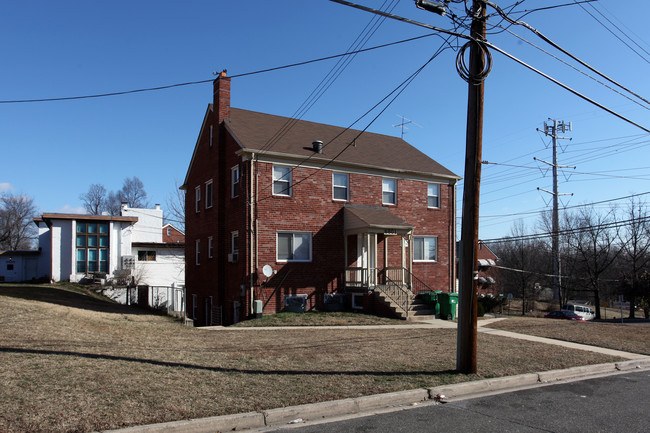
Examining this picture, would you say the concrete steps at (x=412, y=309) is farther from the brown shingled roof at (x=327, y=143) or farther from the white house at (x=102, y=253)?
the white house at (x=102, y=253)

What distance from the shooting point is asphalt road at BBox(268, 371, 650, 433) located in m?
6.20

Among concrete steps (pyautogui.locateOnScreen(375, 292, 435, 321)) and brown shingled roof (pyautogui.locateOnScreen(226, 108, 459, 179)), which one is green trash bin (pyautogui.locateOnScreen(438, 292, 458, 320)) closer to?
concrete steps (pyautogui.locateOnScreen(375, 292, 435, 321))

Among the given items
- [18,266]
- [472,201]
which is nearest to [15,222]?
[18,266]

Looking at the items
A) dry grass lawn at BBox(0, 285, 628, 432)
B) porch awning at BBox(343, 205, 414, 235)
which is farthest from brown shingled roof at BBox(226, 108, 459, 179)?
dry grass lawn at BBox(0, 285, 628, 432)

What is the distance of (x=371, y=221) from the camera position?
20609mm

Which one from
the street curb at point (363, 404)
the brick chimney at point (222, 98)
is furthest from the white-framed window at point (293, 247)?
the street curb at point (363, 404)

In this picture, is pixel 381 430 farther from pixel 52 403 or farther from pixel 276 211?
pixel 276 211

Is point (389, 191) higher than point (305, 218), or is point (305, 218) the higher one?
point (389, 191)

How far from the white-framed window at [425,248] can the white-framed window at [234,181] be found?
8775 millimetres

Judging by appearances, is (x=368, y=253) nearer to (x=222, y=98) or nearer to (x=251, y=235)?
(x=251, y=235)

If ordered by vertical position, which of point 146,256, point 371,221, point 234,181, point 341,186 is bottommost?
point 146,256

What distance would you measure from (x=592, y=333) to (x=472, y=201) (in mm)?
9022

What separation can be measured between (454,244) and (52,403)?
2153cm

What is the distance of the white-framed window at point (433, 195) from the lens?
25.0m
